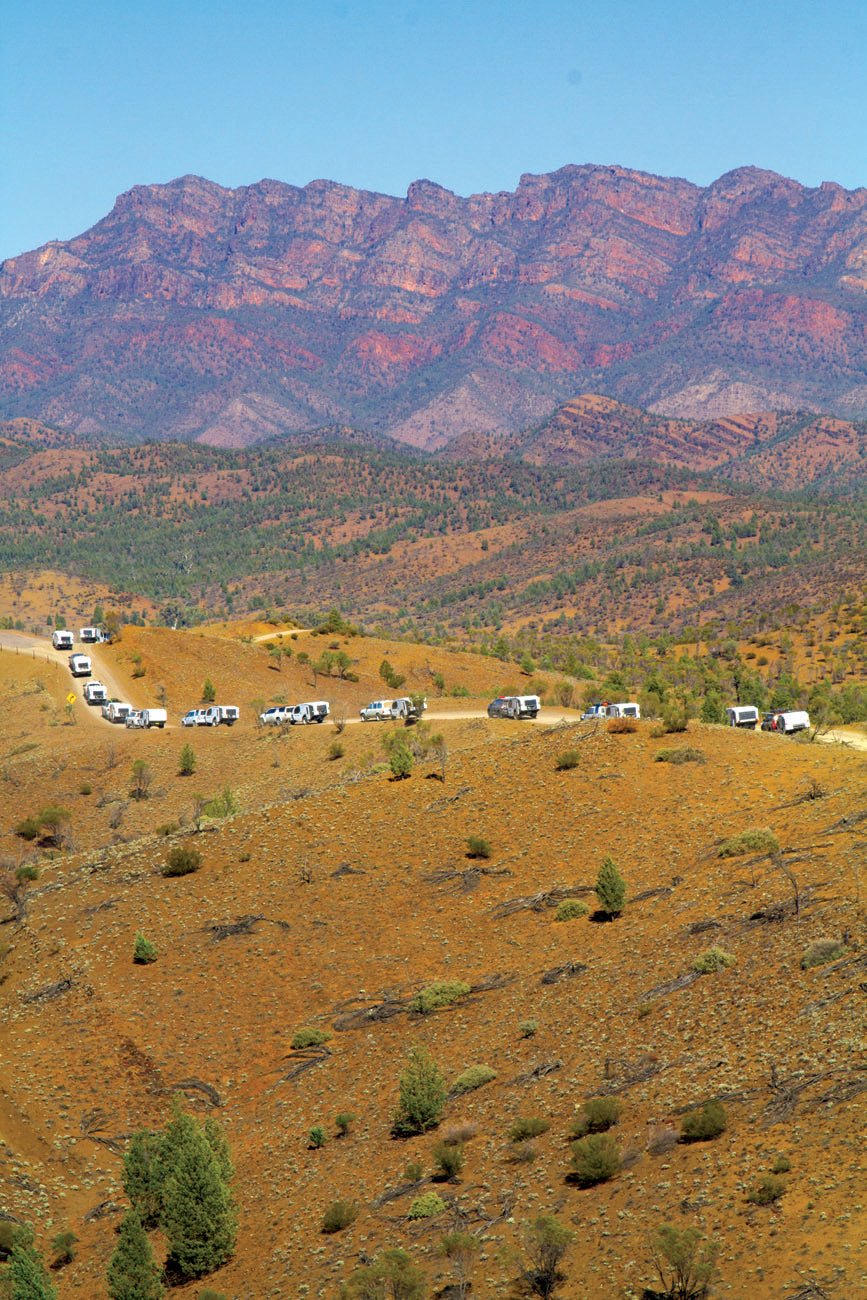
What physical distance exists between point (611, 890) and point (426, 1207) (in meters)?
12.5

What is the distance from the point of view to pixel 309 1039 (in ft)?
109

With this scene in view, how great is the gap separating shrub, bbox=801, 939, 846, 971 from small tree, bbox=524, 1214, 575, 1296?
8793 mm

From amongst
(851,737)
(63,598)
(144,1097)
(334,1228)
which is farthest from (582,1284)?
(63,598)

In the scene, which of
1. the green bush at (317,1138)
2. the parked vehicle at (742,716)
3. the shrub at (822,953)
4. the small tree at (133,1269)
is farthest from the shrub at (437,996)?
the parked vehicle at (742,716)

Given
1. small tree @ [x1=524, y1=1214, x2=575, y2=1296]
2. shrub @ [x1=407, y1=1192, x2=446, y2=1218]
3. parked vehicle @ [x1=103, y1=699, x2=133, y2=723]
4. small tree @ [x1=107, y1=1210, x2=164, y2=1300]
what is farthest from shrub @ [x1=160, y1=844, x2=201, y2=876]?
parked vehicle @ [x1=103, y1=699, x2=133, y2=723]

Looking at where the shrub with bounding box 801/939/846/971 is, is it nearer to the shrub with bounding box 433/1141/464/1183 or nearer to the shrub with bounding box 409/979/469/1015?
the shrub with bounding box 433/1141/464/1183

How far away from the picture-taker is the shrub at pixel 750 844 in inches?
1403

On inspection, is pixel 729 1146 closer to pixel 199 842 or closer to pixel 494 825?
pixel 494 825

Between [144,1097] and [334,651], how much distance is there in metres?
62.4

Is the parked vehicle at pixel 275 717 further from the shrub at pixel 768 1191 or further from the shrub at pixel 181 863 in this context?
the shrub at pixel 768 1191

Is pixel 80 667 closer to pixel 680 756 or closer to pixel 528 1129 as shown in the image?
pixel 680 756

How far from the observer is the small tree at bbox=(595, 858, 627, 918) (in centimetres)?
3512

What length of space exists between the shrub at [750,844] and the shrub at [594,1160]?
13538mm

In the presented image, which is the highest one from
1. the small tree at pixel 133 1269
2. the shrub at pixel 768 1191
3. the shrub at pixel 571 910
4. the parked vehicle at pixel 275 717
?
the parked vehicle at pixel 275 717
